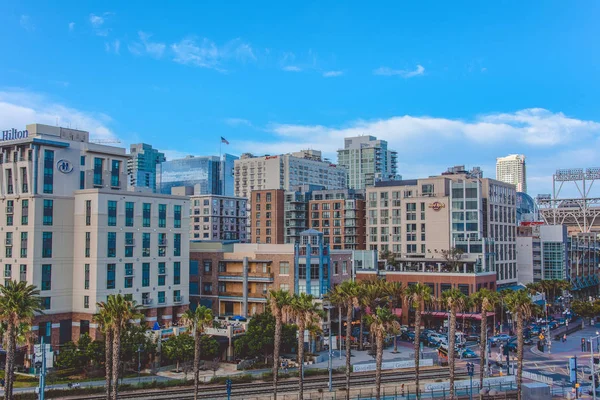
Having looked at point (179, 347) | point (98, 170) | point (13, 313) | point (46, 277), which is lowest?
point (179, 347)

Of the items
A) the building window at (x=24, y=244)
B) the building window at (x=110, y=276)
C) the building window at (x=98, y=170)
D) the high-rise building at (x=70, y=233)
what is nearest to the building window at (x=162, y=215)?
the high-rise building at (x=70, y=233)

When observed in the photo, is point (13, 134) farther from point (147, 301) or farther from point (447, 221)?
point (447, 221)

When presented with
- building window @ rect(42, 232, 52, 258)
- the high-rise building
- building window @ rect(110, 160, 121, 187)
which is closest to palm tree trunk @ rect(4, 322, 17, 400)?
the high-rise building

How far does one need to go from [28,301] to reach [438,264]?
320 ft

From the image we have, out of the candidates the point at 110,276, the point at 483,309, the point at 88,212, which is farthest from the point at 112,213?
the point at 483,309

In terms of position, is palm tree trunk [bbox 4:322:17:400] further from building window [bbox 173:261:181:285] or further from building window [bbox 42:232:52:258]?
building window [bbox 173:261:181:285]

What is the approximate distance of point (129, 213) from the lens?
4082 inches

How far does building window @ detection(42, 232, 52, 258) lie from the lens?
320 ft

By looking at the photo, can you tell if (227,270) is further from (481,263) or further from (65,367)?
(481,263)

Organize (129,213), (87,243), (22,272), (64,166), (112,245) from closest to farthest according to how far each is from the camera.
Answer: (22,272), (87,243), (112,245), (64,166), (129,213)

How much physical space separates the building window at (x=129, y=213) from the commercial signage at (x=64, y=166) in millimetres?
10414

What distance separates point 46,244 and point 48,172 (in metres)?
11.1

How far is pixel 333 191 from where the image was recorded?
620 feet

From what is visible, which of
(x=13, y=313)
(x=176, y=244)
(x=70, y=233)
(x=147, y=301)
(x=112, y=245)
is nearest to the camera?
(x=13, y=313)
